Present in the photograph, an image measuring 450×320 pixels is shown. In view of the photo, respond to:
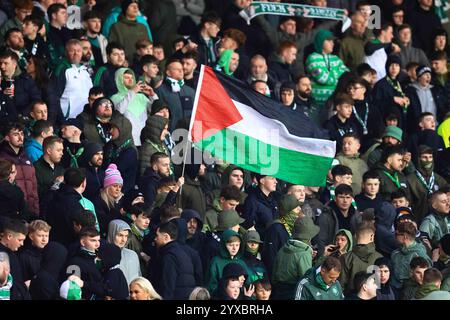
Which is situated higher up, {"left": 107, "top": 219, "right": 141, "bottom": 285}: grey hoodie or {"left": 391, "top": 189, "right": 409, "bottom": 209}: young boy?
{"left": 107, "top": 219, "right": 141, "bottom": 285}: grey hoodie

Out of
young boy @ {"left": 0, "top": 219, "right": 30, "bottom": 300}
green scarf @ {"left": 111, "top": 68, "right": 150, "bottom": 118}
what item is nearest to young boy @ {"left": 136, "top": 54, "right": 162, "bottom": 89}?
green scarf @ {"left": 111, "top": 68, "right": 150, "bottom": 118}

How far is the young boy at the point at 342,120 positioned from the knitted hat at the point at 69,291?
6675 mm

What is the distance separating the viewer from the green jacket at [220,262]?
2017 centimetres

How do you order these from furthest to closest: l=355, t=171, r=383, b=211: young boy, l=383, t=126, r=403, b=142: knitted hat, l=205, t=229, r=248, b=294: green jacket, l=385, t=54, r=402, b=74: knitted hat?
l=385, t=54, r=402, b=74: knitted hat → l=383, t=126, r=403, b=142: knitted hat → l=355, t=171, r=383, b=211: young boy → l=205, t=229, r=248, b=294: green jacket

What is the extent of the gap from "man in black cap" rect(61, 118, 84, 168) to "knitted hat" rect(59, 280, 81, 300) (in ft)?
10.3

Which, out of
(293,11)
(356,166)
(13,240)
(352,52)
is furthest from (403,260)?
(293,11)

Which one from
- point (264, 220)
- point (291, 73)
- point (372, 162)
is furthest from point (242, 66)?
point (264, 220)

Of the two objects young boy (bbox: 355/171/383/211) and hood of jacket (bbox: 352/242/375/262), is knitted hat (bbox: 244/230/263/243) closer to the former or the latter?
hood of jacket (bbox: 352/242/375/262)

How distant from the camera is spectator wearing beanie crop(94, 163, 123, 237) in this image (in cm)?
2088

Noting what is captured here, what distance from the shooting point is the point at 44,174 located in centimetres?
2128

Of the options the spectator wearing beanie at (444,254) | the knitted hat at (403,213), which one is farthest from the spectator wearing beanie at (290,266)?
the spectator wearing beanie at (444,254)

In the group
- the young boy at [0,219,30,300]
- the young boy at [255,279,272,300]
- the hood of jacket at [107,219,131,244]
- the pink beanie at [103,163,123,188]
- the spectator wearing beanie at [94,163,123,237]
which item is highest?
the young boy at [0,219,30,300]

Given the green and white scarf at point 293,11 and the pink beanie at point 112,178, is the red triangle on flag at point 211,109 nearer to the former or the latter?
the pink beanie at point 112,178
